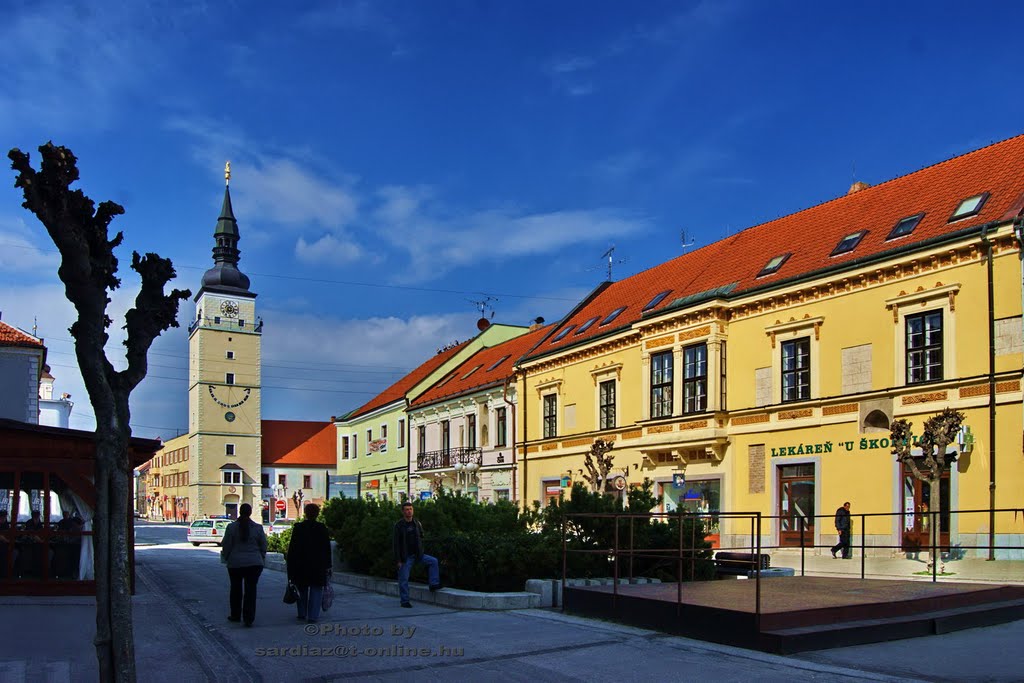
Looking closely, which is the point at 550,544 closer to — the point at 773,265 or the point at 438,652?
the point at 438,652

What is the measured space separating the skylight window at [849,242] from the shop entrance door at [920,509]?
6.07 m

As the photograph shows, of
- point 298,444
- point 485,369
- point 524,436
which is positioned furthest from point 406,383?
point 298,444

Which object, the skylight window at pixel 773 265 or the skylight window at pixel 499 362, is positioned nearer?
the skylight window at pixel 773 265

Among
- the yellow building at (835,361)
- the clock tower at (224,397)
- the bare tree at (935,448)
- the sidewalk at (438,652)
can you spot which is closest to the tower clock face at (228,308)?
the clock tower at (224,397)

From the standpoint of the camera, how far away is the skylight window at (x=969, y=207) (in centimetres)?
2195

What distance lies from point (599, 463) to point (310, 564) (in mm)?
20199

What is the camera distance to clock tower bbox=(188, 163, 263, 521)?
329 ft

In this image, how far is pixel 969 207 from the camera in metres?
22.3

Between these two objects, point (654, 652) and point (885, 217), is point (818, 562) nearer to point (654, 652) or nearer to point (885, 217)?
point (885, 217)

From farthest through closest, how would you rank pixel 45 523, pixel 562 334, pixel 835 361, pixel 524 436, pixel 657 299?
pixel 524 436 → pixel 562 334 → pixel 657 299 → pixel 835 361 → pixel 45 523

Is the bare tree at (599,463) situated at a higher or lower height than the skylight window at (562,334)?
lower

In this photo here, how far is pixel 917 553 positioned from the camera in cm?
2144

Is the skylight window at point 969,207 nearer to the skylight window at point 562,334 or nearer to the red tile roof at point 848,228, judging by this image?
the red tile roof at point 848,228

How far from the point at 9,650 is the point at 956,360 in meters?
19.2
